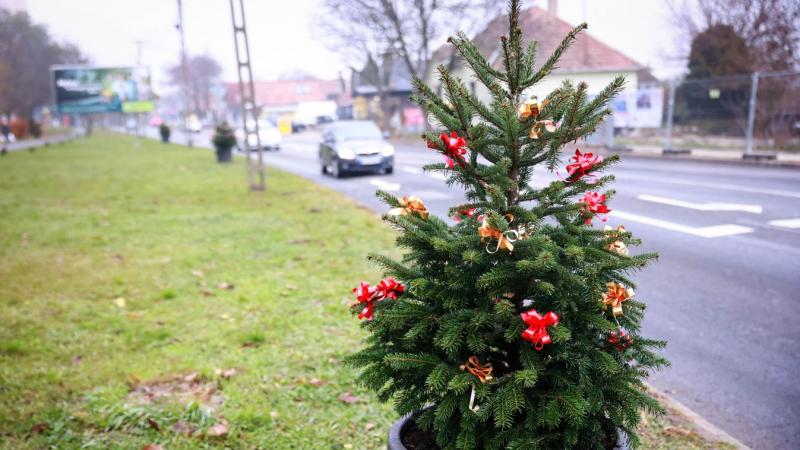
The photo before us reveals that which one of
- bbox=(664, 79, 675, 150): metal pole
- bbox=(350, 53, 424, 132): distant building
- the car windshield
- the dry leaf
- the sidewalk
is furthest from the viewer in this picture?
bbox=(350, 53, 424, 132): distant building

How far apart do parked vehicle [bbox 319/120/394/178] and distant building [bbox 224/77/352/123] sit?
71.1 metres

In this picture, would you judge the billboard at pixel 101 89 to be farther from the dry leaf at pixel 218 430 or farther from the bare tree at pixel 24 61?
the dry leaf at pixel 218 430

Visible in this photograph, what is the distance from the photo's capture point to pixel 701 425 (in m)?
3.39

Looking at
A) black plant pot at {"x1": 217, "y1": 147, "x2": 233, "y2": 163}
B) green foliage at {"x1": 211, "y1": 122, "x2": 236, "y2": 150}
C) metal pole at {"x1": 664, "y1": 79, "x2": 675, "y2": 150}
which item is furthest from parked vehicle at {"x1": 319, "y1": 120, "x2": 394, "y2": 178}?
metal pole at {"x1": 664, "y1": 79, "x2": 675, "y2": 150}

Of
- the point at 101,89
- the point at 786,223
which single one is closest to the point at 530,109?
the point at 786,223

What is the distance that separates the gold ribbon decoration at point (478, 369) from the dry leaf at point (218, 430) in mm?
1915

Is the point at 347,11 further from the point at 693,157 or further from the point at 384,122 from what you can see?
the point at 693,157

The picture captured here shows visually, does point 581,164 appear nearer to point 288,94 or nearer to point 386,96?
point 386,96

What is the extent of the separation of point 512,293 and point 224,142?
22.9m

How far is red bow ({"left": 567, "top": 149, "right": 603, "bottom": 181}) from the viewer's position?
2.26 meters

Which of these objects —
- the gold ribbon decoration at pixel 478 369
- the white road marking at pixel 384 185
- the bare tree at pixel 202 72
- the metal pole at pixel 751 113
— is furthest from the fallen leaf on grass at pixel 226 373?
the bare tree at pixel 202 72

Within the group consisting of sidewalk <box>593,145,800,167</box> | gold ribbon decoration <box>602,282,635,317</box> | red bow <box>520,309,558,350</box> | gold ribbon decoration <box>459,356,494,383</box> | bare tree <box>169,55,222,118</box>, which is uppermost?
bare tree <box>169,55,222,118</box>

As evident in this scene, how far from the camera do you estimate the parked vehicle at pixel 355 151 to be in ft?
58.1

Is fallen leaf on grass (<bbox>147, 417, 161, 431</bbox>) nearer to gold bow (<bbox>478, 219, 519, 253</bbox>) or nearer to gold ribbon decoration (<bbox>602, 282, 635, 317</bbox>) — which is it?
gold bow (<bbox>478, 219, 519, 253</bbox>)
